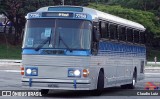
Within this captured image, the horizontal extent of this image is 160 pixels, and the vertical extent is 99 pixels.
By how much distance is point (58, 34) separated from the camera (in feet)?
58.4

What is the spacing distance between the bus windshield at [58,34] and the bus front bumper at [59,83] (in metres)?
1.11

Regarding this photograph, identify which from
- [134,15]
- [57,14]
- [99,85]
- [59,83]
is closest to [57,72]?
[59,83]

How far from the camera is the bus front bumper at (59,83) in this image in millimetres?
17484

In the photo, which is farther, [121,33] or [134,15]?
[134,15]

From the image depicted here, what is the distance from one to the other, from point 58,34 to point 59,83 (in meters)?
1.67

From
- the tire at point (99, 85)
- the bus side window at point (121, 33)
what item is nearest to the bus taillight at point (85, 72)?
the tire at point (99, 85)

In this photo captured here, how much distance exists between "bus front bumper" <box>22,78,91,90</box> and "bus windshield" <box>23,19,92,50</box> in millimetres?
1114

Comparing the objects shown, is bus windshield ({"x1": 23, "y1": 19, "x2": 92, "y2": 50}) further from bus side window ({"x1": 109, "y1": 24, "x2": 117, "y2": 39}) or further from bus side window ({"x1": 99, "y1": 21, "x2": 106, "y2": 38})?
bus side window ({"x1": 109, "y1": 24, "x2": 117, "y2": 39})

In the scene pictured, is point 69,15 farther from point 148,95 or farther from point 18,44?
point 18,44

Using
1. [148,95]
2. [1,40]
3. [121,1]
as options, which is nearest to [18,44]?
[1,40]

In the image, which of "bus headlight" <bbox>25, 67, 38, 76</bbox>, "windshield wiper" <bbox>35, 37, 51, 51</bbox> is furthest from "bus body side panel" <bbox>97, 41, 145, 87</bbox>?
"bus headlight" <bbox>25, 67, 38, 76</bbox>

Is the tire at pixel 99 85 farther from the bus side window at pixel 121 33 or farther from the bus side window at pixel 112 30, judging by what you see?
the bus side window at pixel 121 33

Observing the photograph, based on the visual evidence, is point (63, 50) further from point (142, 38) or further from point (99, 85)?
point (142, 38)

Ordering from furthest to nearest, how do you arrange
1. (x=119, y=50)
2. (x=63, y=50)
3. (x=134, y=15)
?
(x=134, y=15)
(x=119, y=50)
(x=63, y=50)
